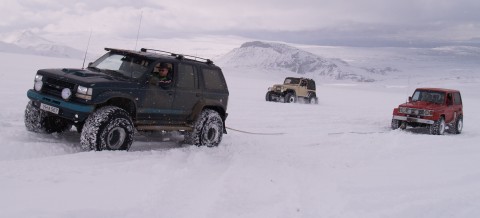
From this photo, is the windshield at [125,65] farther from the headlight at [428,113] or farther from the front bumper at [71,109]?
the headlight at [428,113]

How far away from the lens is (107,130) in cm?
672

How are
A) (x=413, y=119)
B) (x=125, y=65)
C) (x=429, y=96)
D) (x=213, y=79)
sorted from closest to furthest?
(x=125, y=65), (x=213, y=79), (x=413, y=119), (x=429, y=96)

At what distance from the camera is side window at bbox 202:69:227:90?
886cm

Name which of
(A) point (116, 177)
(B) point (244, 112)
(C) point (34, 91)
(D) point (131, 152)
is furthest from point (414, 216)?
(B) point (244, 112)

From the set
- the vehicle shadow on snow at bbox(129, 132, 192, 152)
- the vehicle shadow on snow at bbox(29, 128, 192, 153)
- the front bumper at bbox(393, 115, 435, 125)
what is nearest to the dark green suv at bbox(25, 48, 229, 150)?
the vehicle shadow on snow at bbox(29, 128, 192, 153)

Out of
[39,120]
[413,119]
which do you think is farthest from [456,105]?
[39,120]

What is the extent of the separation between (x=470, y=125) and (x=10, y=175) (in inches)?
743

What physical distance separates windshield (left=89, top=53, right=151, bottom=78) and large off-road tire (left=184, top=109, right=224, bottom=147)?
5.26 ft

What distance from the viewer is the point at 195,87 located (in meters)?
8.55

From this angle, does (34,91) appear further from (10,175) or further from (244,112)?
(244,112)

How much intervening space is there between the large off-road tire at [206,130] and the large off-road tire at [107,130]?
5.56 ft

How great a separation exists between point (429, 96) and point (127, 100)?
12.1 m

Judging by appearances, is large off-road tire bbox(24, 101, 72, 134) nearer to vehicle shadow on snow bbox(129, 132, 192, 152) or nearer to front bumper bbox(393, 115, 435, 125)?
vehicle shadow on snow bbox(129, 132, 192, 152)

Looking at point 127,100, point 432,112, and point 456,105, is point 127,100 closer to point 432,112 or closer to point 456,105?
point 432,112
